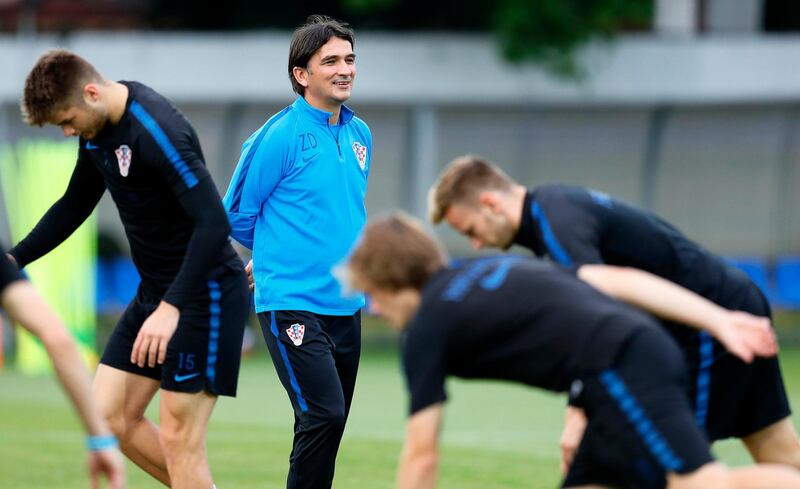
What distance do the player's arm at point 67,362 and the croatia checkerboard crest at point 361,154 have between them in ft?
10.3

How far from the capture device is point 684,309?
475cm

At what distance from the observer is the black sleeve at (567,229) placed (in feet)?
16.6

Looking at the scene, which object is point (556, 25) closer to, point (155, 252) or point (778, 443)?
point (155, 252)

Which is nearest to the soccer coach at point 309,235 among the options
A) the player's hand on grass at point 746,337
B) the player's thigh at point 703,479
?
the player's thigh at point 703,479

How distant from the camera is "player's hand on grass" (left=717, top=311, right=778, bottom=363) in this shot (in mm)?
4730

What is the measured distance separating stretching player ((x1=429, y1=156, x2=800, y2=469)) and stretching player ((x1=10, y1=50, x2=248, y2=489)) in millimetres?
1400

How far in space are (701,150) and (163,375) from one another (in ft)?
58.7

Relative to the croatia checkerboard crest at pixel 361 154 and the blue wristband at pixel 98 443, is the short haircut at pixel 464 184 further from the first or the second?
the croatia checkerboard crest at pixel 361 154

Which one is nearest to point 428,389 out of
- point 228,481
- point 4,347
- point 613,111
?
point 228,481

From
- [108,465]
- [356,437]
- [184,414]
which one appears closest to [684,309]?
[108,465]

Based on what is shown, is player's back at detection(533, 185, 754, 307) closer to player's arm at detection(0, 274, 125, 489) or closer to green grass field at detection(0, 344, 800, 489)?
player's arm at detection(0, 274, 125, 489)

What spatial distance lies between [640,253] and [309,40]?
8.35 ft

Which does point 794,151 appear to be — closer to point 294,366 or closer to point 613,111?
point 613,111

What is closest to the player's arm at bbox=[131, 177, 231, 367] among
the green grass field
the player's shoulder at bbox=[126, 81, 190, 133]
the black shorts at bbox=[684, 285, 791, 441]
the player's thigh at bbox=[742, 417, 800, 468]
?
the player's shoulder at bbox=[126, 81, 190, 133]
